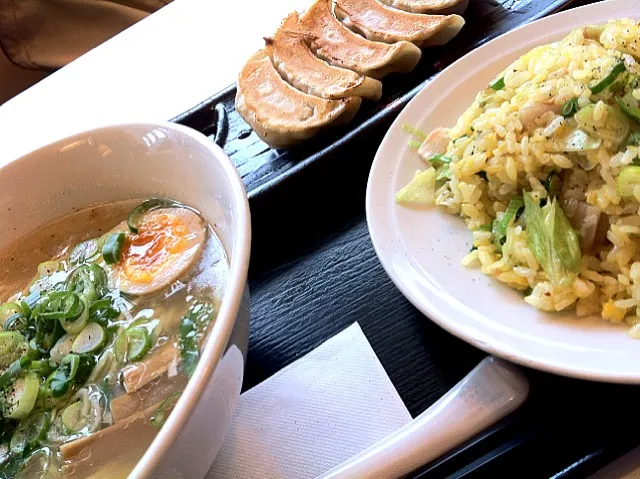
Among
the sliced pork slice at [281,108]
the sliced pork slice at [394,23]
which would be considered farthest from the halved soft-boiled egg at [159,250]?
the sliced pork slice at [394,23]

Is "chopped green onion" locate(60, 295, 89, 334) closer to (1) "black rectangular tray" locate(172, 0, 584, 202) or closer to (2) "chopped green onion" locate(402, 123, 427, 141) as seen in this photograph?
(1) "black rectangular tray" locate(172, 0, 584, 202)

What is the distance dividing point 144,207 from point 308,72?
2.96 feet

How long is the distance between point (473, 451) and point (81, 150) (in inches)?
43.0

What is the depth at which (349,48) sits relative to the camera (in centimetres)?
216

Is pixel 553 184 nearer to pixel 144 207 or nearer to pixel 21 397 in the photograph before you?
pixel 144 207

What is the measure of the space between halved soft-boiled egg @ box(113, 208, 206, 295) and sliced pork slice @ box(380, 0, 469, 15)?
1.28 meters

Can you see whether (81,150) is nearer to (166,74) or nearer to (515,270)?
(515,270)

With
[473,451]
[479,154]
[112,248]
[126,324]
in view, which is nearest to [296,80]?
[479,154]

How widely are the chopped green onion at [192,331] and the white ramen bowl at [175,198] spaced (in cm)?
9

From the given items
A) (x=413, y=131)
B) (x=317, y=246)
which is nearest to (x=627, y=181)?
(x=413, y=131)

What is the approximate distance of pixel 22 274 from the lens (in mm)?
1474

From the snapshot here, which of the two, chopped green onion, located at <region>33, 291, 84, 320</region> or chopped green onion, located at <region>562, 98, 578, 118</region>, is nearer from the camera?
chopped green onion, located at <region>33, 291, 84, 320</region>

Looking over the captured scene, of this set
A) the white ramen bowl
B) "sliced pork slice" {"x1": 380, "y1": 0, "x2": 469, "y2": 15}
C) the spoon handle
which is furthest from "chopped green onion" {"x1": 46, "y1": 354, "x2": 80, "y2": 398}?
"sliced pork slice" {"x1": 380, "y1": 0, "x2": 469, "y2": 15}

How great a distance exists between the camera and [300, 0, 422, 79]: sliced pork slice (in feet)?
6.54
